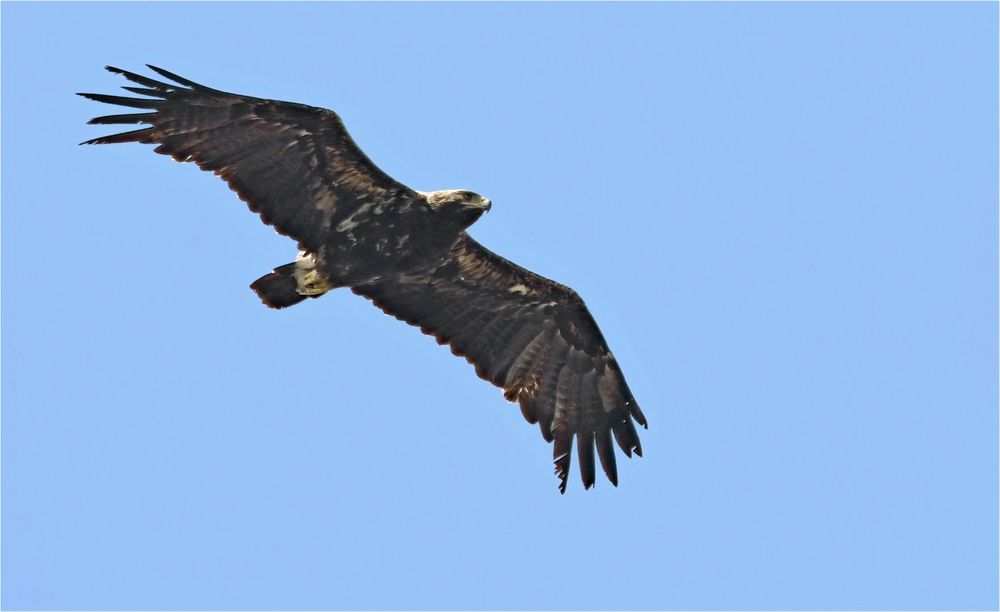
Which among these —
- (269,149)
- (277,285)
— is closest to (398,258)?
(277,285)

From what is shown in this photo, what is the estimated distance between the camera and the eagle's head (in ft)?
69.2

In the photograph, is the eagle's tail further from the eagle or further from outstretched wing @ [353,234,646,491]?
outstretched wing @ [353,234,646,491]

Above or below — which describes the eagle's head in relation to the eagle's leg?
above

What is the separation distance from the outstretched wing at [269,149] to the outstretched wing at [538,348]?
208cm

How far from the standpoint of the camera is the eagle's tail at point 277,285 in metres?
21.9

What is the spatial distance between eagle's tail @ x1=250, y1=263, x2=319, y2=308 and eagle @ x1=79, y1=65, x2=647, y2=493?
0.5 inches

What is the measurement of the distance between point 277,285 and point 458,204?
272cm

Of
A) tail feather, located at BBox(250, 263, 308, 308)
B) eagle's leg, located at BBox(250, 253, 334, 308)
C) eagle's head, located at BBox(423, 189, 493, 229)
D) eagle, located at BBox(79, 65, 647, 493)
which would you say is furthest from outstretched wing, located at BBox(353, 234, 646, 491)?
eagle's head, located at BBox(423, 189, 493, 229)

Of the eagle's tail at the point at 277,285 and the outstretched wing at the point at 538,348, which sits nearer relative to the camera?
the eagle's tail at the point at 277,285

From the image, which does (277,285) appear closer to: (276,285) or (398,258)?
(276,285)

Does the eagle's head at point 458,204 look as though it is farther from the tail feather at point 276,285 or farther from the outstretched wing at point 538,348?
the tail feather at point 276,285

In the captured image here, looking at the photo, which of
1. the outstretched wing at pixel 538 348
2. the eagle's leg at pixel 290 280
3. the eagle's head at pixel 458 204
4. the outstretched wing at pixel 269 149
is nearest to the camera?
the outstretched wing at pixel 269 149

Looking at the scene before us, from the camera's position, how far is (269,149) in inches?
829

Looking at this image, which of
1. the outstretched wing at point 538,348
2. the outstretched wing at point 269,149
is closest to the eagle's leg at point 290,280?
the outstretched wing at point 269,149
